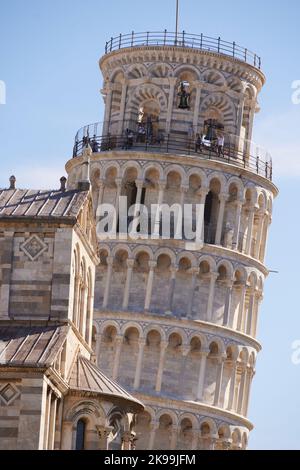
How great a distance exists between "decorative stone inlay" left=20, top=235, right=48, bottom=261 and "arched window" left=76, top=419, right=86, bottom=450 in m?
7.30

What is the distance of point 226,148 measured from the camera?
467ft

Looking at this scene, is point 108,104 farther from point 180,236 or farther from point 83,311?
point 83,311

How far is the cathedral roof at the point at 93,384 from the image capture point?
3474 inches

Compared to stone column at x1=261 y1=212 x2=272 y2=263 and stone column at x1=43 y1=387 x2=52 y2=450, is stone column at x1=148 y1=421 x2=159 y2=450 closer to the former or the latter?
stone column at x1=261 y1=212 x2=272 y2=263

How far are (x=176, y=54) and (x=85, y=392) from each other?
5699 centimetres

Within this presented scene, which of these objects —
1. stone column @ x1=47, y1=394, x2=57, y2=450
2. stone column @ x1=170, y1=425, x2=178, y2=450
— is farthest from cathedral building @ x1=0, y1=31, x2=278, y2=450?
stone column @ x1=47, y1=394, x2=57, y2=450

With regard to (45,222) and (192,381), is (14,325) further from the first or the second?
(192,381)

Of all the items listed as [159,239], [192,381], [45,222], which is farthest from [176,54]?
[45,222]

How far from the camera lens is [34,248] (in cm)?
8969

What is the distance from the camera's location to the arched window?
288 ft

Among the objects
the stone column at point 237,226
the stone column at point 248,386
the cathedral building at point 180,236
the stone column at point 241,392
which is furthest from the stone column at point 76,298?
the stone column at point 248,386

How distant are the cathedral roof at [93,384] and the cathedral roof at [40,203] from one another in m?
6.46

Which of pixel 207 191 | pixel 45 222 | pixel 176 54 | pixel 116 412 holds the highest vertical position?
pixel 176 54

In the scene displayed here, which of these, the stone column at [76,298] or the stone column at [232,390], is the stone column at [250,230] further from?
the stone column at [76,298]
